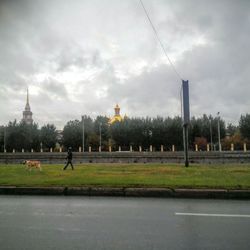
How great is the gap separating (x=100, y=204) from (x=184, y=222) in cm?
304

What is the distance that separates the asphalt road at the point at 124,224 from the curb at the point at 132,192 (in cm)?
73

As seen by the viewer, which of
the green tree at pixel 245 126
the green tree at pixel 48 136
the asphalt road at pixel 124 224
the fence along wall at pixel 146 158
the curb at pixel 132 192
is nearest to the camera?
the asphalt road at pixel 124 224

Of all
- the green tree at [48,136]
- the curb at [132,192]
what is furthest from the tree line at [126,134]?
the curb at [132,192]

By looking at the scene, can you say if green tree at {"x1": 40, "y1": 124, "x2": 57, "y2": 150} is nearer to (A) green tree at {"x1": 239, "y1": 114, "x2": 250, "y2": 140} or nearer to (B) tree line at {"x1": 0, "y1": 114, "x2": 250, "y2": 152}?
(B) tree line at {"x1": 0, "y1": 114, "x2": 250, "y2": 152}

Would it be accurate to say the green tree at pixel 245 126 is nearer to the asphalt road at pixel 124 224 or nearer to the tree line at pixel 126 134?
the tree line at pixel 126 134

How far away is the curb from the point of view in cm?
1086

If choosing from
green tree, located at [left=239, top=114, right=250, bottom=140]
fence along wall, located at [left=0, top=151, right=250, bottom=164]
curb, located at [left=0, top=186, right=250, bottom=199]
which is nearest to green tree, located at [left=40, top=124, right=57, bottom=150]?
fence along wall, located at [left=0, top=151, right=250, bottom=164]

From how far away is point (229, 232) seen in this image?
6.27 m

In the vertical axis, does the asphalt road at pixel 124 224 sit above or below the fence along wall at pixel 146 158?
below

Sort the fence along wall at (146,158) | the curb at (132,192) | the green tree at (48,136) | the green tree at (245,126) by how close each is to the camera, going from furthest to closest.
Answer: the green tree at (48,136), the green tree at (245,126), the fence along wall at (146,158), the curb at (132,192)

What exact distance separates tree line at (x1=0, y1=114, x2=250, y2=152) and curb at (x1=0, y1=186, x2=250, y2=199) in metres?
81.4

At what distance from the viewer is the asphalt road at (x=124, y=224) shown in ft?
18.4

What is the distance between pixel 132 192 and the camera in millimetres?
11375

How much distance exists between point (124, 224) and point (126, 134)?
9056 centimetres
